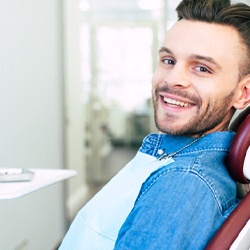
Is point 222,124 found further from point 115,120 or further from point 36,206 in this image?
point 115,120

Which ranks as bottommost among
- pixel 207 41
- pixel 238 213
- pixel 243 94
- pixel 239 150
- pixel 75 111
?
pixel 75 111

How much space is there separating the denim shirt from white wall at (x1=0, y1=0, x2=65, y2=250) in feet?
4.20

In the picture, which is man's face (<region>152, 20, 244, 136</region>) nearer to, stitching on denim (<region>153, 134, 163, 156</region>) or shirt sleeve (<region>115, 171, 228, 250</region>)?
stitching on denim (<region>153, 134, 163, 156</region>)

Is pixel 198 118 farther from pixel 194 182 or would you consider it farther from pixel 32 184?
pixel 32 184

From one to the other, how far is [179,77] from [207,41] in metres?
0.11

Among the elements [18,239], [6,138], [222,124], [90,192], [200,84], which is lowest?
[90,192]

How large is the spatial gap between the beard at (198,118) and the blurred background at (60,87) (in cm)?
134

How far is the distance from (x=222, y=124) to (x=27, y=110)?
1599 millimetres

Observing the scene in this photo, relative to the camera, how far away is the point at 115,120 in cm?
596

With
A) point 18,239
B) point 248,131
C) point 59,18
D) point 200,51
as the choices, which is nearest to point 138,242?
point 248,131

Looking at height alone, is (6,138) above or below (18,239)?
above

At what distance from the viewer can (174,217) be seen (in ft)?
2.60

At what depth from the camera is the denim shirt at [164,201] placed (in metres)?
0.80

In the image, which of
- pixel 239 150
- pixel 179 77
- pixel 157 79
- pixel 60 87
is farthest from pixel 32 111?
pixel 239 150
